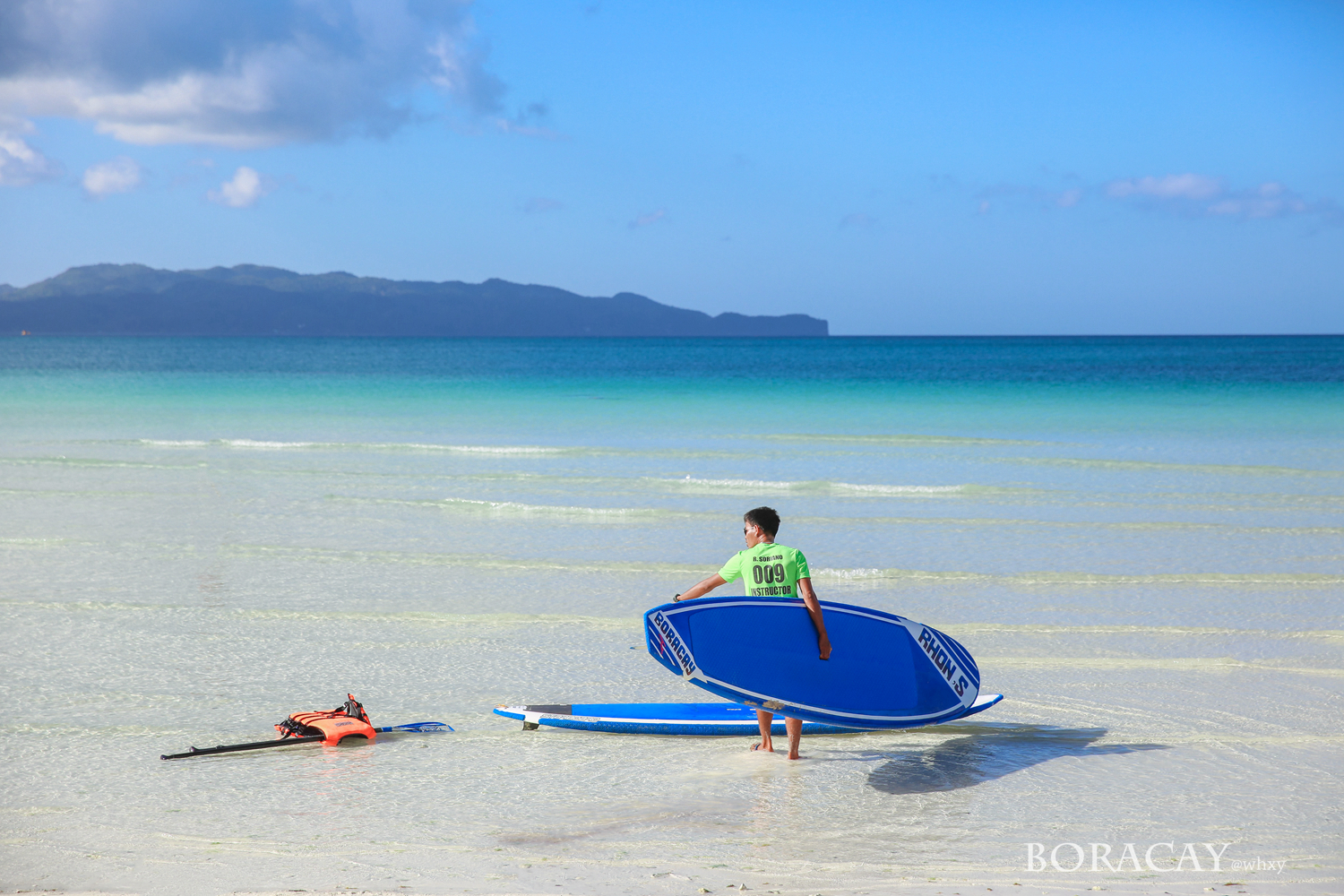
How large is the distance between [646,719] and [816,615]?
153cm

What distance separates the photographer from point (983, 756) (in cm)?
663

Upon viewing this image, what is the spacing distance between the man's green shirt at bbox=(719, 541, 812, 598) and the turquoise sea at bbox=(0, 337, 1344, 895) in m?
1.08

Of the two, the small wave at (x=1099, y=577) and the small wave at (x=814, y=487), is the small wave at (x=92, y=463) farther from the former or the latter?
the small wave at (x=1099, y=577)

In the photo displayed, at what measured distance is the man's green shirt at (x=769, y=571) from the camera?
249 inches

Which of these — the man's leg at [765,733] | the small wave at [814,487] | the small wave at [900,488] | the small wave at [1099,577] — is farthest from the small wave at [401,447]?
the man's leg at [765,733]

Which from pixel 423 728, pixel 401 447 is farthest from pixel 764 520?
pixel 401 447

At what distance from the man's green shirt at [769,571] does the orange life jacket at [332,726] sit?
8.05ft

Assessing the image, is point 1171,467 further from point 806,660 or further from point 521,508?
point 806,660

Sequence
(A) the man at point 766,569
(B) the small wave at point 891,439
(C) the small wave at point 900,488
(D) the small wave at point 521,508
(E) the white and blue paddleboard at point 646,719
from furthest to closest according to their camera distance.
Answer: (B) the small wave at point 891,439 → (C) the small wave at point 900,488 → (D) the small wave at point 521,508 → (E) the white and blue paddleboard at point 646,719 → (A) the man at point 766,569

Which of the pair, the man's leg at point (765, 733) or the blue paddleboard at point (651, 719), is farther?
the blue paddleboard at point (651, 719)

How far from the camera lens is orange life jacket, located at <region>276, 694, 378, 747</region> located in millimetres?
6664

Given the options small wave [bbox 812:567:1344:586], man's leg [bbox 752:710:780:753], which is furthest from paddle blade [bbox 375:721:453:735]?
small wave [bbox 812:567:1344:586]

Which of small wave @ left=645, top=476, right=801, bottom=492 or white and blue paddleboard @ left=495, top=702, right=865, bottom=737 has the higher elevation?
small wave @ left=645, top=476, right=801, bottom=492

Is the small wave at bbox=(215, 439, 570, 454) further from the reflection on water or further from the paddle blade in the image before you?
the reflection on water
